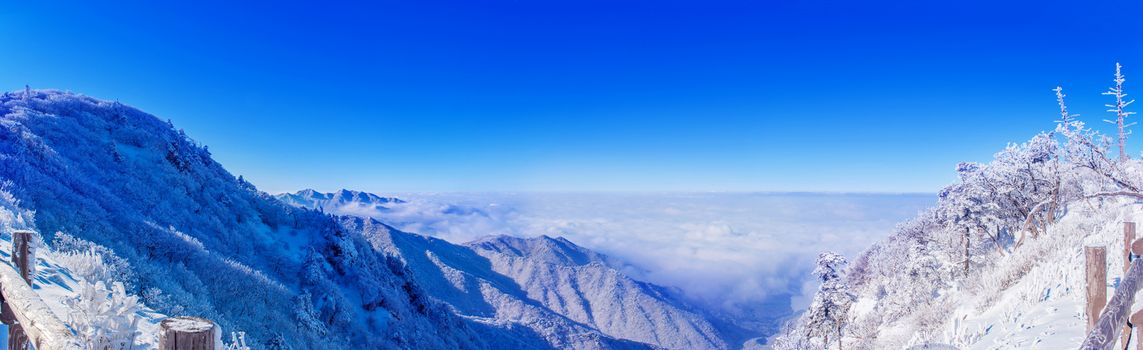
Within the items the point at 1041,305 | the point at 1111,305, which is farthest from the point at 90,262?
the point at 1041,305

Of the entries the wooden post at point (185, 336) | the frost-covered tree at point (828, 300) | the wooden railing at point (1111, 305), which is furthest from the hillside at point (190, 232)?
the frost-covered tree at point (828, 300)

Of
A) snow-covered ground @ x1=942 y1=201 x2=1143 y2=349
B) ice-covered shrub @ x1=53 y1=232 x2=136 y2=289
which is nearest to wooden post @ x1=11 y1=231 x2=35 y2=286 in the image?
ice-covered shrub @ x1=53 y1=232 x2=136 y2=289

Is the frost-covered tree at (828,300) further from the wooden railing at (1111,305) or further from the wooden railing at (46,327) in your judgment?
the wooden railing at (46,327)

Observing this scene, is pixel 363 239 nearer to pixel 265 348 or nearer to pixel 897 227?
pixel 265 348

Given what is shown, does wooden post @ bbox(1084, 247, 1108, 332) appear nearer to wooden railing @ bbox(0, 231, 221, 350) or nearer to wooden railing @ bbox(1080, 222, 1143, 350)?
wooden railing @ bbox(1080, 222, 1143, 350)

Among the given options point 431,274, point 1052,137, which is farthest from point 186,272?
point 431,274

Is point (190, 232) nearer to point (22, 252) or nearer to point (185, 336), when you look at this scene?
point (22, 252)
